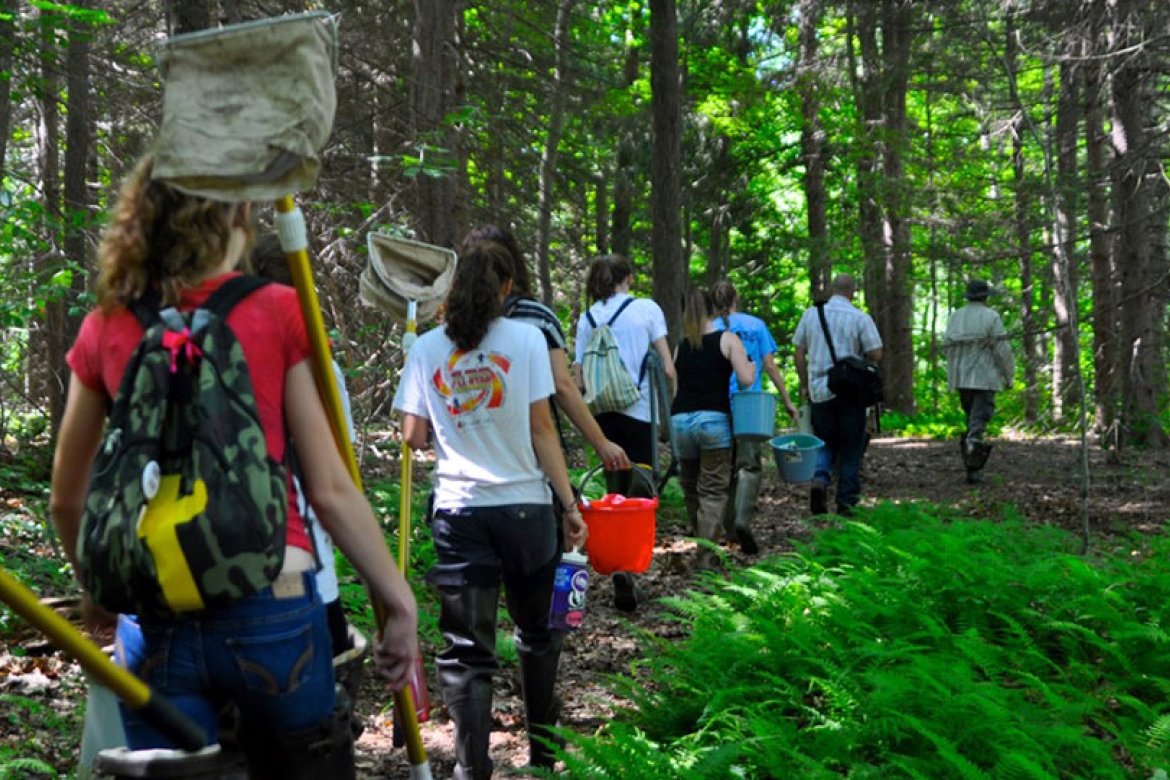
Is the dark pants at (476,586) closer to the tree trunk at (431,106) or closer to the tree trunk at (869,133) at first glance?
the tree trunk at (431,106)

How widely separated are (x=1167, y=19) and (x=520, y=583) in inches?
402

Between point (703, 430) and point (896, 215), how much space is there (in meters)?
13.0

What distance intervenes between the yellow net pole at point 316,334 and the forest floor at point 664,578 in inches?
105

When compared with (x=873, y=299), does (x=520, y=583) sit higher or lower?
lower

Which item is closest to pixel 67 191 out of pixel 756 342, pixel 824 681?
pixel 756 342

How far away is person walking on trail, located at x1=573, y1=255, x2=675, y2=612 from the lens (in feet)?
26.6

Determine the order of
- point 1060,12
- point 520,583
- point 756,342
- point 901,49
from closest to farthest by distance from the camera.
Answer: point 520,583 → point 756,342 → point 1060,12 → point 901,49

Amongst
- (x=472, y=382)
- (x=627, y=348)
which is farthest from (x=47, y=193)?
(x=472, y=382)

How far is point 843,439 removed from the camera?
11008 millimetres

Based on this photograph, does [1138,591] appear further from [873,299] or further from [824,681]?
[873,299]

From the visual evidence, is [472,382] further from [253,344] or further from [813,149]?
[813,149]

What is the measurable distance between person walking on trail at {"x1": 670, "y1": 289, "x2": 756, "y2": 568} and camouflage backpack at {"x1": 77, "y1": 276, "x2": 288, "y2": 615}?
22.6ft

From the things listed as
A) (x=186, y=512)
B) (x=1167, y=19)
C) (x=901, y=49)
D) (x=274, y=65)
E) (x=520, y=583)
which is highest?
(x=901, y=49)

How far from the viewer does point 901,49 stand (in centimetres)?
1998
